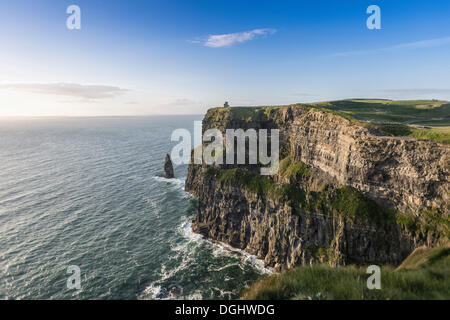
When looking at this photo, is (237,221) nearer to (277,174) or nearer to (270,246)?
(270,246)

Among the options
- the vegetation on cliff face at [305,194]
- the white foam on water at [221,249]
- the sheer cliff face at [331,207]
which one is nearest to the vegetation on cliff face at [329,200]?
the vegetation on cliff face at [305,194]

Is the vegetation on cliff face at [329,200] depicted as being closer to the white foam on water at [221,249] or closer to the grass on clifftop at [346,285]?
the white foam on water at [221,249]

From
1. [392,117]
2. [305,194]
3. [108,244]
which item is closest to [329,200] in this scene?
[305,194]

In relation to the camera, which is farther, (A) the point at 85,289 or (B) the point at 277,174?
(B) the point at 277,174

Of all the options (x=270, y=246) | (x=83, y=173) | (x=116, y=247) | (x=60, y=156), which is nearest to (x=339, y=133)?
(x=270, y=246)

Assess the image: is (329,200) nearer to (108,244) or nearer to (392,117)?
(392,117)

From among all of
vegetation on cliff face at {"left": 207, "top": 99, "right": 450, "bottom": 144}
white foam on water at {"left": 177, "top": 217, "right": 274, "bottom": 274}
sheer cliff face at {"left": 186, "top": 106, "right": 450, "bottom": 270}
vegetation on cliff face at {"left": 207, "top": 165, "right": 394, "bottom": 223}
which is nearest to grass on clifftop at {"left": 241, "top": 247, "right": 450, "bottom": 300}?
sheer cliff face at {"left": 186, "top": 106, "right": 450, "bottom": 270}

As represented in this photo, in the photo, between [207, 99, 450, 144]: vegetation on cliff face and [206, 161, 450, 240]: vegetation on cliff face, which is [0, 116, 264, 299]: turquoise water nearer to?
[206, 161, 450, 240]: vegetation on cliff face
